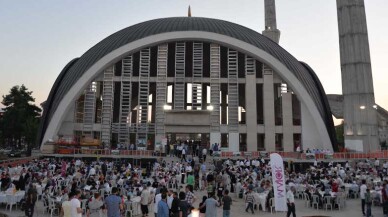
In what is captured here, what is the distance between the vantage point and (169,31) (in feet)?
146

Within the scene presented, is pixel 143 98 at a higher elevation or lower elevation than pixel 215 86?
lower

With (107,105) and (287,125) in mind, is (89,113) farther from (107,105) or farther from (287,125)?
(287,125)

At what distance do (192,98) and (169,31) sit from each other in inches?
391

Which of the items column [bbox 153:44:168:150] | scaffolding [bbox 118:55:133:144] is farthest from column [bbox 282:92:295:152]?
scaffolding [bbox 118:55:133:144]

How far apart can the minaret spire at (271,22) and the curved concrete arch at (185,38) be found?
210ft

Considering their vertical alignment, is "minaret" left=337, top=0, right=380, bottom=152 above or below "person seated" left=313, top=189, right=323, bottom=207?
above

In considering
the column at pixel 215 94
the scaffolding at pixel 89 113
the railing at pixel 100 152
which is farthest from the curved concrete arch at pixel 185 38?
the railing at pixel 100 152

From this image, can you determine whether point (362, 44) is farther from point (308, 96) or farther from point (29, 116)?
point (29, 116)

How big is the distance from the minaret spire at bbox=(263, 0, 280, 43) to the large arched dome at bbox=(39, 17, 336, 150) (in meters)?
58.3

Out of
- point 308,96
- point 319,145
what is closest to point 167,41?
point 308,96

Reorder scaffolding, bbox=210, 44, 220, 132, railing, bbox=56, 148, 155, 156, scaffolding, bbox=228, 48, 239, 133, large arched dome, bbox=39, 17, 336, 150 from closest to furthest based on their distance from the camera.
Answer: railing, bbox=56, 148, 155, 156 → scaffolding, bbox=210, 44, 220, 132 → scaffolding, bbox=228, 48, 239, 133 → large arched dome, bbox=39, 17, 336, 150

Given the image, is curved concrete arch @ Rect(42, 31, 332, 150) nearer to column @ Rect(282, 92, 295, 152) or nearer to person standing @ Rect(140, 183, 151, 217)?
column @ Rect(282, 92, 295, 152)

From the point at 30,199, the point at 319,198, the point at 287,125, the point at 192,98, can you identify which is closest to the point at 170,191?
the point at 30,199

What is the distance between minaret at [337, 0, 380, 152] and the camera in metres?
44.7
